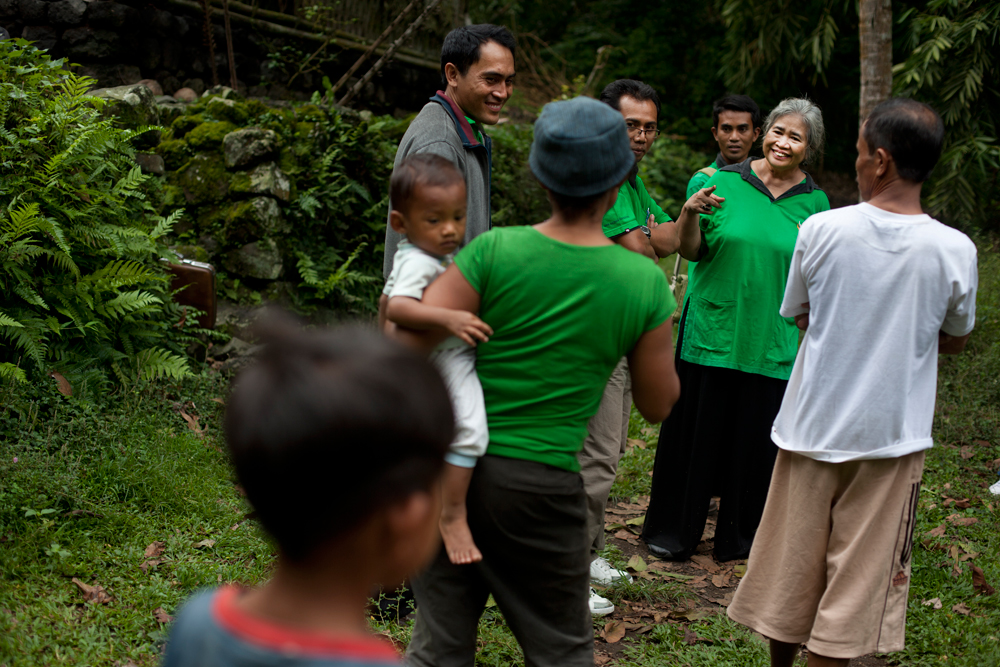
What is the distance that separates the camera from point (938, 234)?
2.72 metres

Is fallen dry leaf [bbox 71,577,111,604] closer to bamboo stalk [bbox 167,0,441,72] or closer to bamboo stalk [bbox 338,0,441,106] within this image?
bamboo stalk [bbox 338,0,441,106]

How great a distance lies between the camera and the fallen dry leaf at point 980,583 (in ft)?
13.8

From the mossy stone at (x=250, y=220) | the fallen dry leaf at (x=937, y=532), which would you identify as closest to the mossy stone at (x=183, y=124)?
the mossy stone at (x=250, y=220)

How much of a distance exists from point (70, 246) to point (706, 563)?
4210mm

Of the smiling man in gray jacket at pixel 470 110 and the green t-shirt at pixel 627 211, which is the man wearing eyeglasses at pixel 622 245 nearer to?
the green t-shirt at pixel 627 211

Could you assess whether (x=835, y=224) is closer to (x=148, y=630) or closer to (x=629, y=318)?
(x=629, y=318)

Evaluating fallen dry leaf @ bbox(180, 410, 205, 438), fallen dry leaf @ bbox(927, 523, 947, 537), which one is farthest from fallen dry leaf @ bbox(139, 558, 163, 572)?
fallen dry leaf @ bbox(927, 523, 947, 537)

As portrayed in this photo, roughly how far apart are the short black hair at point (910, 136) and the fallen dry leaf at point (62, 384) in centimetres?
429

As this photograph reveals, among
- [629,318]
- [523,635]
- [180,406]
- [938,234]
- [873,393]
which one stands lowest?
[180,406]

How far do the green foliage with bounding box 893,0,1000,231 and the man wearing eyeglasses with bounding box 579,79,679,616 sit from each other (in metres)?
7.26

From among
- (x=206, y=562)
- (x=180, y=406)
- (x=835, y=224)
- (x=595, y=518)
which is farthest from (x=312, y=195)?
(x=835, y=224)

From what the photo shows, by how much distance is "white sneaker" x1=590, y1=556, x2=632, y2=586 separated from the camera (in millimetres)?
4160

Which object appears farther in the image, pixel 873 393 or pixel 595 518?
pixel 595 518

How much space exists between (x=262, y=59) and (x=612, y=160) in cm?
796
